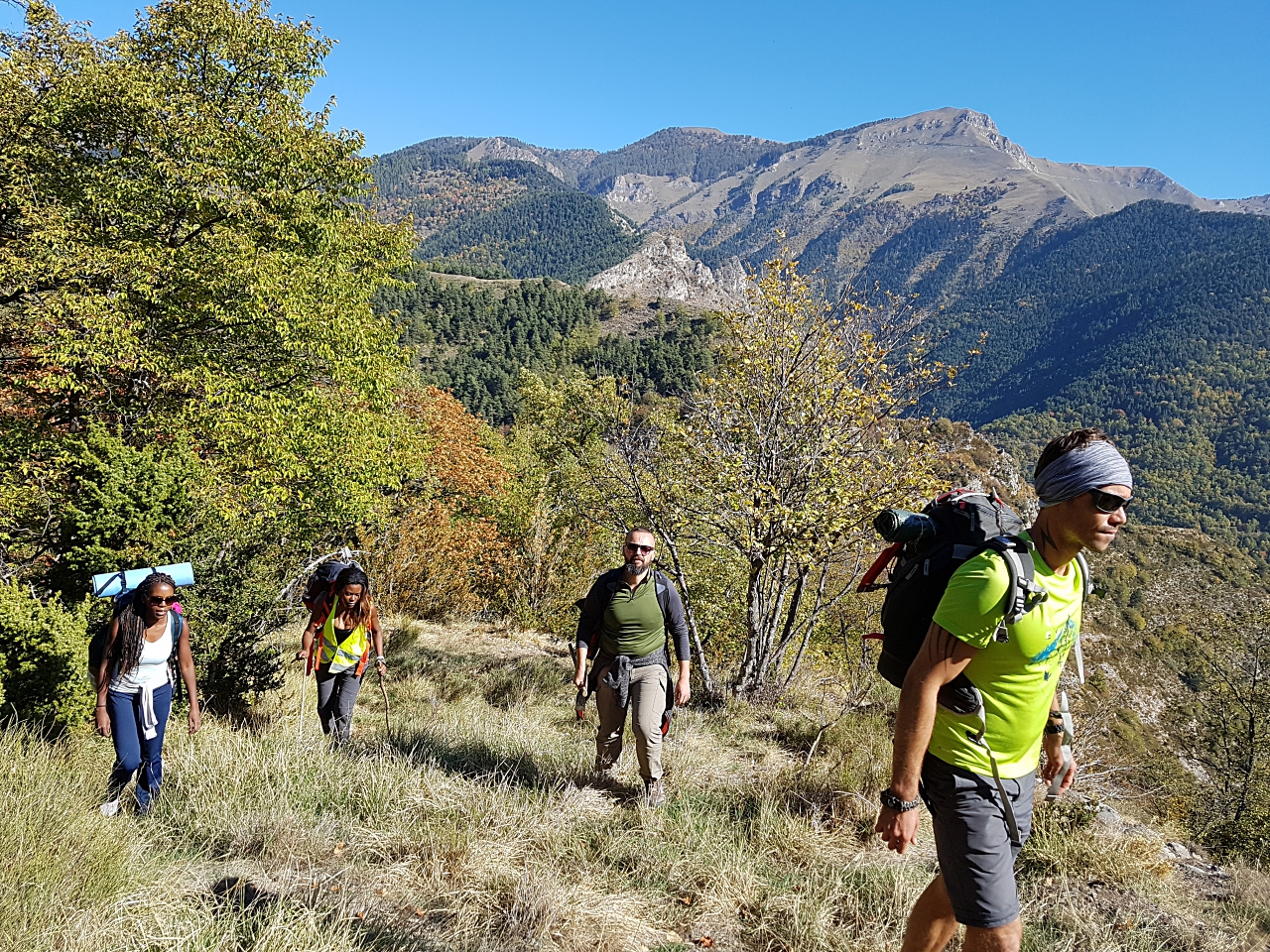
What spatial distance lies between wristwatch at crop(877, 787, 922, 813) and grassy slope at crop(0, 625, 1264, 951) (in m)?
1.25

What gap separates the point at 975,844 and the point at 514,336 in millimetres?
122958

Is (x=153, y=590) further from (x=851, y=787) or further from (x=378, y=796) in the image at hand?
(x=851, y=787)

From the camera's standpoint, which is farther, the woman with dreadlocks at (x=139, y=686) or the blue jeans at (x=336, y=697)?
the blue jeans at (x=336, y=697)

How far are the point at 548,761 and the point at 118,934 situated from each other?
9.29 ft

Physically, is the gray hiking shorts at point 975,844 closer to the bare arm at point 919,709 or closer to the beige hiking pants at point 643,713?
the bare arm at point 919,709

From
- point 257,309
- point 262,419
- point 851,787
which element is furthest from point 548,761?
point 257,309

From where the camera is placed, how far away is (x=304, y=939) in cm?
238

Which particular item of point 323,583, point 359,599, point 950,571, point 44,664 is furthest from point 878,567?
point 44,664

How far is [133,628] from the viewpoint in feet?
13.0

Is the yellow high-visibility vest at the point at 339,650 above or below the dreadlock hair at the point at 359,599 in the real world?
below

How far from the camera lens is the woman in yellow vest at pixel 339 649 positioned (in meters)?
5.05

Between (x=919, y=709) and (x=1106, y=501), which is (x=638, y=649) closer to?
(x=919, y=709)

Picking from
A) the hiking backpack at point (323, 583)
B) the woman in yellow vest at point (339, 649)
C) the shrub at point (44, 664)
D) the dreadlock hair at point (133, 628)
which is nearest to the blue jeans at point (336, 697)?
the woman in yellow vest at point (339, 649)

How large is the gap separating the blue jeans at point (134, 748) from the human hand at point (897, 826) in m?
3.89
